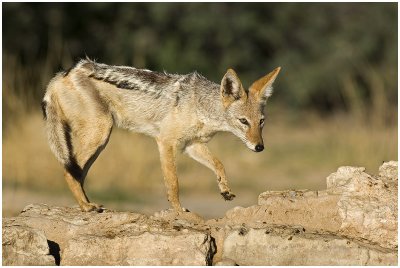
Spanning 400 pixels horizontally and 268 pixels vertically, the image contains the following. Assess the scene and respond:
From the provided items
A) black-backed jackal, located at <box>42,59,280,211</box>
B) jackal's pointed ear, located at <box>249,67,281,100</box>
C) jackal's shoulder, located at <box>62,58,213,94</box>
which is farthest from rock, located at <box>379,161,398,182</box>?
jackal's shoulder, located at <box>62,58,213,94</box>

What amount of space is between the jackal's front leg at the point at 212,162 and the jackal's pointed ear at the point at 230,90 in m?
0.61

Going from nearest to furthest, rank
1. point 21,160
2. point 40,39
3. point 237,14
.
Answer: point 21,160
point 40,39
point 237,14

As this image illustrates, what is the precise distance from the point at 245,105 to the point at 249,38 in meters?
22.4

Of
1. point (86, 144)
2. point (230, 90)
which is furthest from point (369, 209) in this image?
point (86, 144)

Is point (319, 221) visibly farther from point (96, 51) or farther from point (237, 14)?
point (237, 14)

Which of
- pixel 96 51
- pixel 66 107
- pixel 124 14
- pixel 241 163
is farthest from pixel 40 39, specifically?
pixel 66 107

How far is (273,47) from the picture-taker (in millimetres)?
32906

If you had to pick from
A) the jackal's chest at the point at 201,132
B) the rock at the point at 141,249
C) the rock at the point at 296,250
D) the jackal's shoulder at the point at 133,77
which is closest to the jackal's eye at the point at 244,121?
the jackal's chest at the point at 201,132

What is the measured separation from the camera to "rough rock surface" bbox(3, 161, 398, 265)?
7.46m

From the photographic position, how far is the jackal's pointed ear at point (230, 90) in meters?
9.68

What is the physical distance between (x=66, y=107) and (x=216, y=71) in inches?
660

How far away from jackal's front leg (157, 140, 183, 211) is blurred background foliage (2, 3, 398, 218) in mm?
10847

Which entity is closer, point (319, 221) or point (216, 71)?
point (319, 221)

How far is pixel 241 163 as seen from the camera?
21.3 metres
